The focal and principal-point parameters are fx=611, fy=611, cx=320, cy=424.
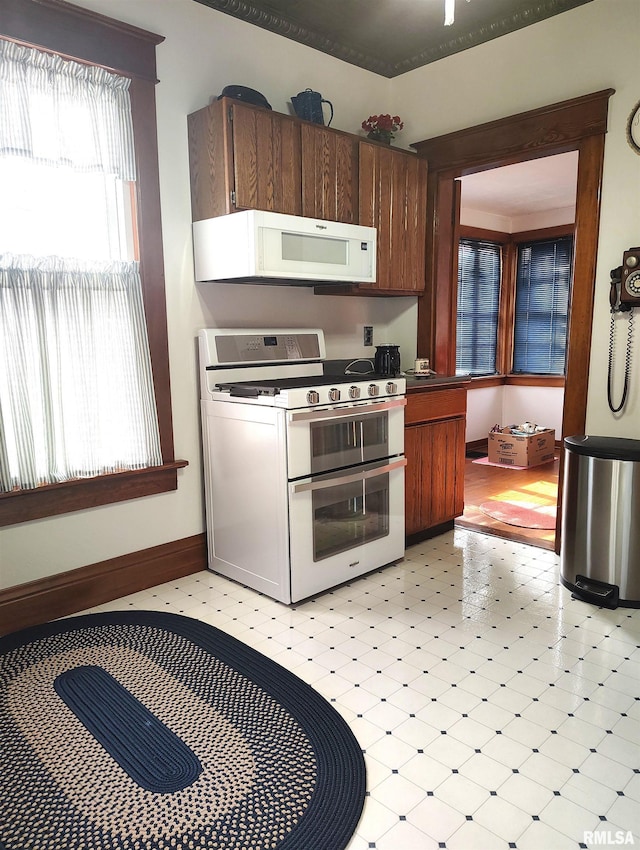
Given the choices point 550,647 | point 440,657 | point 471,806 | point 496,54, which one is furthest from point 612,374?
point 471,806

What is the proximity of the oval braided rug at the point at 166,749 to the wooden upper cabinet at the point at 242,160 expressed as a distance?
1.98m

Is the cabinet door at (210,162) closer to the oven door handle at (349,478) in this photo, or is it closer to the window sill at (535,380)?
the oven door handle at (349,478)

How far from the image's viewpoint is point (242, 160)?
282 cm

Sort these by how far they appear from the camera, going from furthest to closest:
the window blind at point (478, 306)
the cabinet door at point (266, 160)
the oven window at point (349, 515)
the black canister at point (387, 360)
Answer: the window blind at point (478, 306) → the black canister at point (387, 360) → the oven window at point (349, 515) → the cabinet door at point (266, 160)

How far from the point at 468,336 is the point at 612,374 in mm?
3643

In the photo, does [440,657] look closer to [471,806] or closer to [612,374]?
[471,806]

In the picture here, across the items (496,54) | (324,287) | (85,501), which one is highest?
(496,54)

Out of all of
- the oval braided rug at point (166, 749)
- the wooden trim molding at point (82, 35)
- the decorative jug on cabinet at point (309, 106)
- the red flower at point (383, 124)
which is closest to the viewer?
→ the oval braided rug at point (166, 749)

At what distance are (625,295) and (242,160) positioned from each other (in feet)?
6.33

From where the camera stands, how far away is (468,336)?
6660 mm

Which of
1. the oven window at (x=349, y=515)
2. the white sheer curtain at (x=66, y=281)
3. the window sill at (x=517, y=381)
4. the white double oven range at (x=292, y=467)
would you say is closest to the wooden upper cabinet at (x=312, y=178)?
the white sheer curtain at (x=66, y=281)

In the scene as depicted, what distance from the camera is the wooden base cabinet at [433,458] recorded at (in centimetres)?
349

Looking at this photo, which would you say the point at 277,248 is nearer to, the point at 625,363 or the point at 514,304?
the point at 625,363

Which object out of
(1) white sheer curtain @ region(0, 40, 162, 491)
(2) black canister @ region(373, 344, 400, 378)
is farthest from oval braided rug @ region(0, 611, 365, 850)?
(2) black canister @ region(373, 344, 400, 378)
